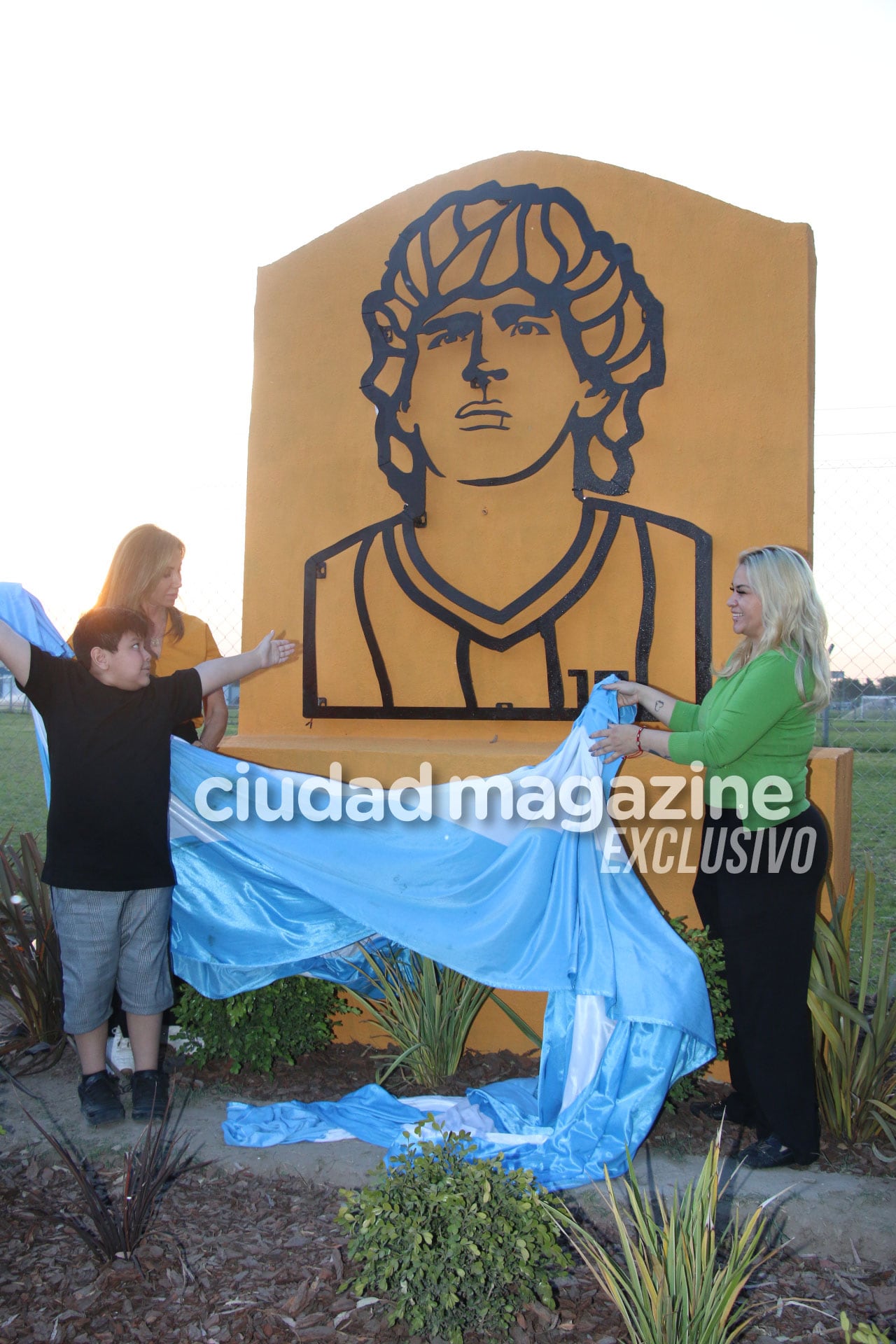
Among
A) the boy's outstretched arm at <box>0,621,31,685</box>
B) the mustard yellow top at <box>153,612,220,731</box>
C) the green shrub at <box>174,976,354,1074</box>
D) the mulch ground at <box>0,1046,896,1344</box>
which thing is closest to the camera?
the mulch ground at <box>0,1046,896,1344</box>

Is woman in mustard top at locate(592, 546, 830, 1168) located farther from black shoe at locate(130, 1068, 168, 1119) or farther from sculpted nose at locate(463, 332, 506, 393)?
black shoe at locate(130, 1068, 168, 1119)

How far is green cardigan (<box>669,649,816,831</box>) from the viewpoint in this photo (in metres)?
2.74

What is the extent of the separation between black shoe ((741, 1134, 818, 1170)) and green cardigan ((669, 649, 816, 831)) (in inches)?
35.6

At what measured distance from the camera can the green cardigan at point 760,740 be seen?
2.74 meters

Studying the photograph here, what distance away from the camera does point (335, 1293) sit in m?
2.21

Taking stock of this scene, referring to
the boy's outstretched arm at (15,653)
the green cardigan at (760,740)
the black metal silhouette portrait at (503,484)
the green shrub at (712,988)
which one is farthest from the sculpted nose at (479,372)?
the green shrub at (712,988)

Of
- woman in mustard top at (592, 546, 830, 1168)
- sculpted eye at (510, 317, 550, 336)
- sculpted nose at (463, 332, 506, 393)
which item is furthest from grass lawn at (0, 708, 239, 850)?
woman in mustard top at (592, 546, 830, 1168)

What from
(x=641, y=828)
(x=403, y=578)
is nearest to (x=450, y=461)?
(x=403, y=578)

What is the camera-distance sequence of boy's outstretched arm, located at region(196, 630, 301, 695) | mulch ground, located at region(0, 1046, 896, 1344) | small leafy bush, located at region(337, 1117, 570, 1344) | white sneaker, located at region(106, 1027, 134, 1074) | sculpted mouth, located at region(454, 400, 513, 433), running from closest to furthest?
small leafy bush, located at region(337, 1117, 570, 1344) < mulch ground, located at region(0, 1046, 896, 1344) < boy's outstretched arm, located at region(196, 630, 301, 695) < white sneaker, located at region(106, 1027, 134, 1074) < sculpted mouth, located at region(454, 400, 513, 433)

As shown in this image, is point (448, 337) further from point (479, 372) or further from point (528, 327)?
point (528, 327)

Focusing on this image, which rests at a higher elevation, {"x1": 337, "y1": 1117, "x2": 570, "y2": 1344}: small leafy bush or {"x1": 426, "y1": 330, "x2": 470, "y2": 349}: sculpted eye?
{"x1": 426, "y1": 330, "x2": 470, "y2": 349}: sculpted eye

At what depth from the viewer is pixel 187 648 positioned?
143 inches

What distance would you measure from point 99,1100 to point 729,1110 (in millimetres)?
1973

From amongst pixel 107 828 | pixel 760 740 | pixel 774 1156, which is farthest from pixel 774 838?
pixel 107 828
